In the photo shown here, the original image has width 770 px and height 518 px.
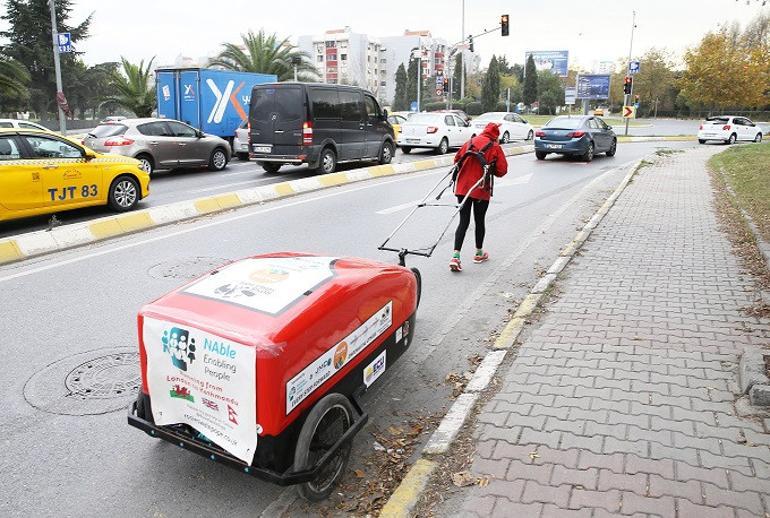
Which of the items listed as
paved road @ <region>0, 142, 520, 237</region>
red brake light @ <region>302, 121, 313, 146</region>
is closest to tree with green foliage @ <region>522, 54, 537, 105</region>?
paved road @ <region>0, 142, 520, 237</region>

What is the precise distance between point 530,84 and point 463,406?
92.1 metres

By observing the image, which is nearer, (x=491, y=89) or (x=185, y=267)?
(x=185, y=267)

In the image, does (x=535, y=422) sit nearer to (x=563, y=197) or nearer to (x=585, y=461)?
(x=585, y=461)

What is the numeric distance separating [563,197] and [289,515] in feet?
37.7

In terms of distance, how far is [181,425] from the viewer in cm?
336

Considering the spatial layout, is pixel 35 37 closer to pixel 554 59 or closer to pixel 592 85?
pixel 592 85

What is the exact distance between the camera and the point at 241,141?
20.9m

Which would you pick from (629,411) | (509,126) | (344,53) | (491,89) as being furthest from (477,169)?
(344,53)

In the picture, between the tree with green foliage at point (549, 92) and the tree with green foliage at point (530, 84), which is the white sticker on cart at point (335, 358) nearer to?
the tree with green foliage at point (530, 84)

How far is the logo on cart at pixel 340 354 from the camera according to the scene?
136 inches

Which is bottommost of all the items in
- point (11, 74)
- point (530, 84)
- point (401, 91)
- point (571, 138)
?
point (571, 138)

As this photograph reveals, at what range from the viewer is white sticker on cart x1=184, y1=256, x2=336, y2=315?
327cm

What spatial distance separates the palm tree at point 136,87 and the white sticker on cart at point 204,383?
29.1 metres

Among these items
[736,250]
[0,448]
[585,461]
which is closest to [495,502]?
[585,461]
